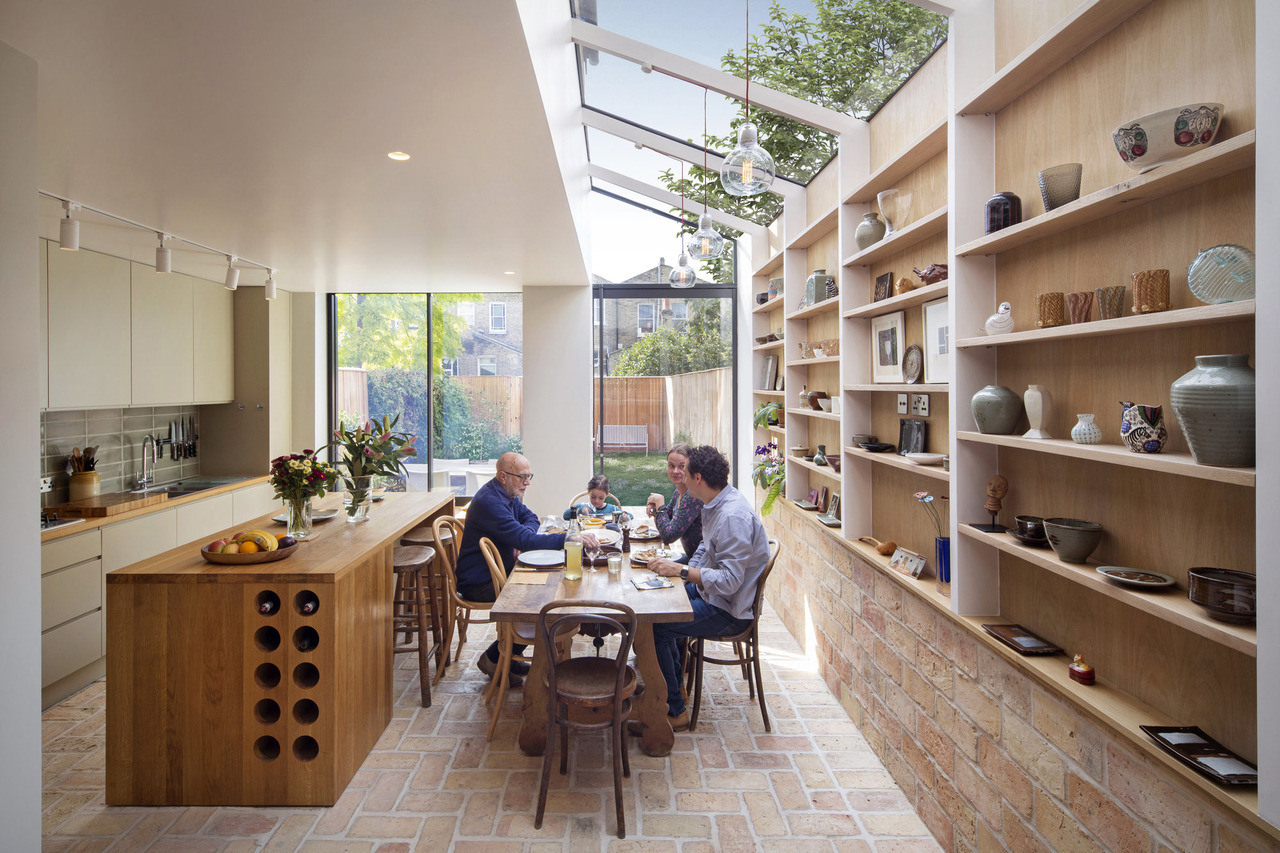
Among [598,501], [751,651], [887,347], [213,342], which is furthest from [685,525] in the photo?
[213,342]

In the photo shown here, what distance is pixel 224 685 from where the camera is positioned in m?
2.61

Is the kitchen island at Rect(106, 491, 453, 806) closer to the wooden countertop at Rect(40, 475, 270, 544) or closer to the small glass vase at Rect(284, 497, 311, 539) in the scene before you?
the small glass vase at Rect(284, 497, 311, 539)

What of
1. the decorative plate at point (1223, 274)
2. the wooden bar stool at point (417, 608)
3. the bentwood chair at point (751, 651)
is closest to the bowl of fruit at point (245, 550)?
the wooden bar stool at point (417, 608)

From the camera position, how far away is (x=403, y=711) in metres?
3.48

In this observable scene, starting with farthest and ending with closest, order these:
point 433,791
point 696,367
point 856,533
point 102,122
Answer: point 696,367, point 856,533, point 433,791, point 102,122

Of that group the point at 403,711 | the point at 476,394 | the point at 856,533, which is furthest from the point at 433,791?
the point at 476,394

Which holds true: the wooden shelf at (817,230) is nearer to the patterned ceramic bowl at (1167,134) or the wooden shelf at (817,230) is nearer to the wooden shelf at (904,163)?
the wooden shelf at (904,163)

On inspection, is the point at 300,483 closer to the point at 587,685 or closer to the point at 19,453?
the point at 19,453

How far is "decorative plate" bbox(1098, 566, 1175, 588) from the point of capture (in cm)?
153

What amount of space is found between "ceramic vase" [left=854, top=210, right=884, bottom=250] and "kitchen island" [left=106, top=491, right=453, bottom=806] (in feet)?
8.99

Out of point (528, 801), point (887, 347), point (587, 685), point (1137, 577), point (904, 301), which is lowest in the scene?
point (528, 801)

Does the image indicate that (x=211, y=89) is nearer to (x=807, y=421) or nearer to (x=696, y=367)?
(x=807, y=421)

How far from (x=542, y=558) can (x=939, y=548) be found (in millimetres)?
1859

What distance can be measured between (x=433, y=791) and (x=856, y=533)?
2.29m
